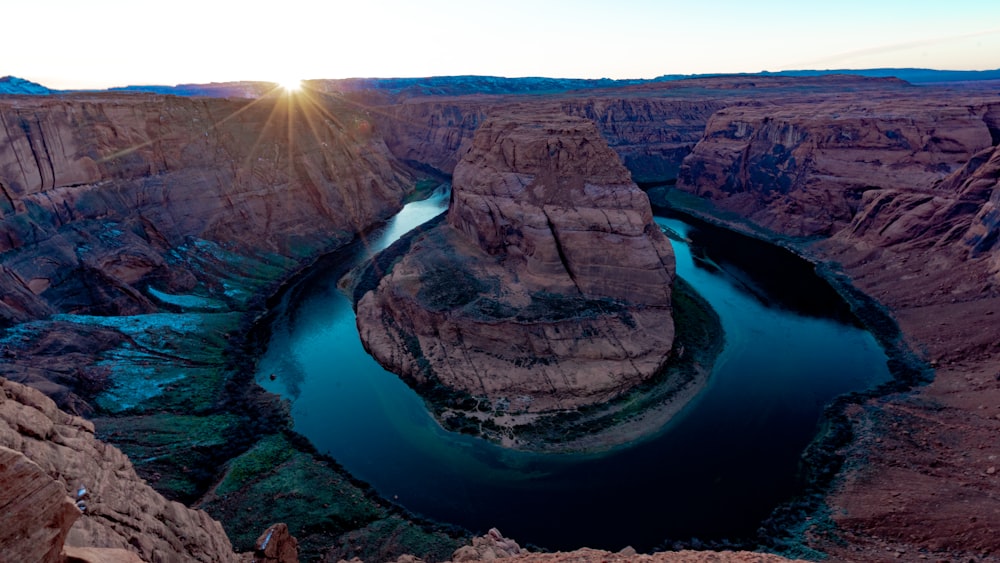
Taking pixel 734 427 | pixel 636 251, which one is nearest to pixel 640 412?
pixel 734 427

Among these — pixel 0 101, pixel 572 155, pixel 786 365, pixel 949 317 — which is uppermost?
pixel 0 101

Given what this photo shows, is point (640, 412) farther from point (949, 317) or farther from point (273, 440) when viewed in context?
point (949, 317)

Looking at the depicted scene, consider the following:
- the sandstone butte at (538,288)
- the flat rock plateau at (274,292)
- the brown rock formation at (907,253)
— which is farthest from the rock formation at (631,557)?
the sandstone butte at (538,288)

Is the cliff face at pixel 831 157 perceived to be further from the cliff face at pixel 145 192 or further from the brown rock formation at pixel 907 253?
the cliff face at pixel 145 192

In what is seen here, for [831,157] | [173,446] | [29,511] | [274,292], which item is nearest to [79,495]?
[29,511]

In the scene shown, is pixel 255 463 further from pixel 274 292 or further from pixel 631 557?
pixel 274 292
